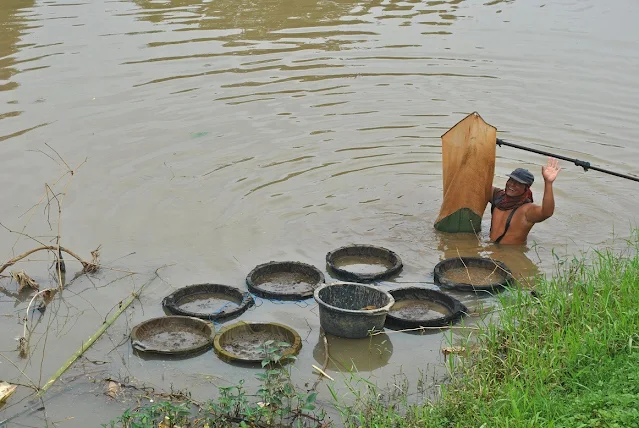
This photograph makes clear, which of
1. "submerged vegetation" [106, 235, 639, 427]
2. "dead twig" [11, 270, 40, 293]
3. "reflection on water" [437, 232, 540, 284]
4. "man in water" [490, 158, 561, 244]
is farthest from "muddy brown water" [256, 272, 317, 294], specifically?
"man in water" [490, 158, 561, 244]

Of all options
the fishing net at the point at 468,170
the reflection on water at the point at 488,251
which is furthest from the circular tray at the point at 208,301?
the fishing net at the point at 468,170

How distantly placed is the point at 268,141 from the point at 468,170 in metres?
3.36

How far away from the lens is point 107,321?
21.0ft

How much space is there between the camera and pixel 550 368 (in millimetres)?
4934

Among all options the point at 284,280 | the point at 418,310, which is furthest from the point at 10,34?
the point at 418,310

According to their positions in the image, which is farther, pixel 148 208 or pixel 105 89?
pixel 105 89

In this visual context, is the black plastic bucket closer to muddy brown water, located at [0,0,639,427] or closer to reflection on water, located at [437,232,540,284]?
muddy brown water, located at [0,0,639,427]

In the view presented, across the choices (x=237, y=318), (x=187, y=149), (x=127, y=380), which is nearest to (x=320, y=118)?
(x=187, y=149)

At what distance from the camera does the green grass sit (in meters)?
4.47

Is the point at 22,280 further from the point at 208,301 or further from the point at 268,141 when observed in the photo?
the point at 268,141

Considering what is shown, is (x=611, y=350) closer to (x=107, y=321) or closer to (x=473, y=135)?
(x=473, y=135)

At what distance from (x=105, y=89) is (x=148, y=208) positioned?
3.98 meters

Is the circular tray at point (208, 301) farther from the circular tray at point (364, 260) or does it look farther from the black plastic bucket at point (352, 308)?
the circular tray at point (364, 260)

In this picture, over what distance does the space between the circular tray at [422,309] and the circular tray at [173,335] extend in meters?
1.42
